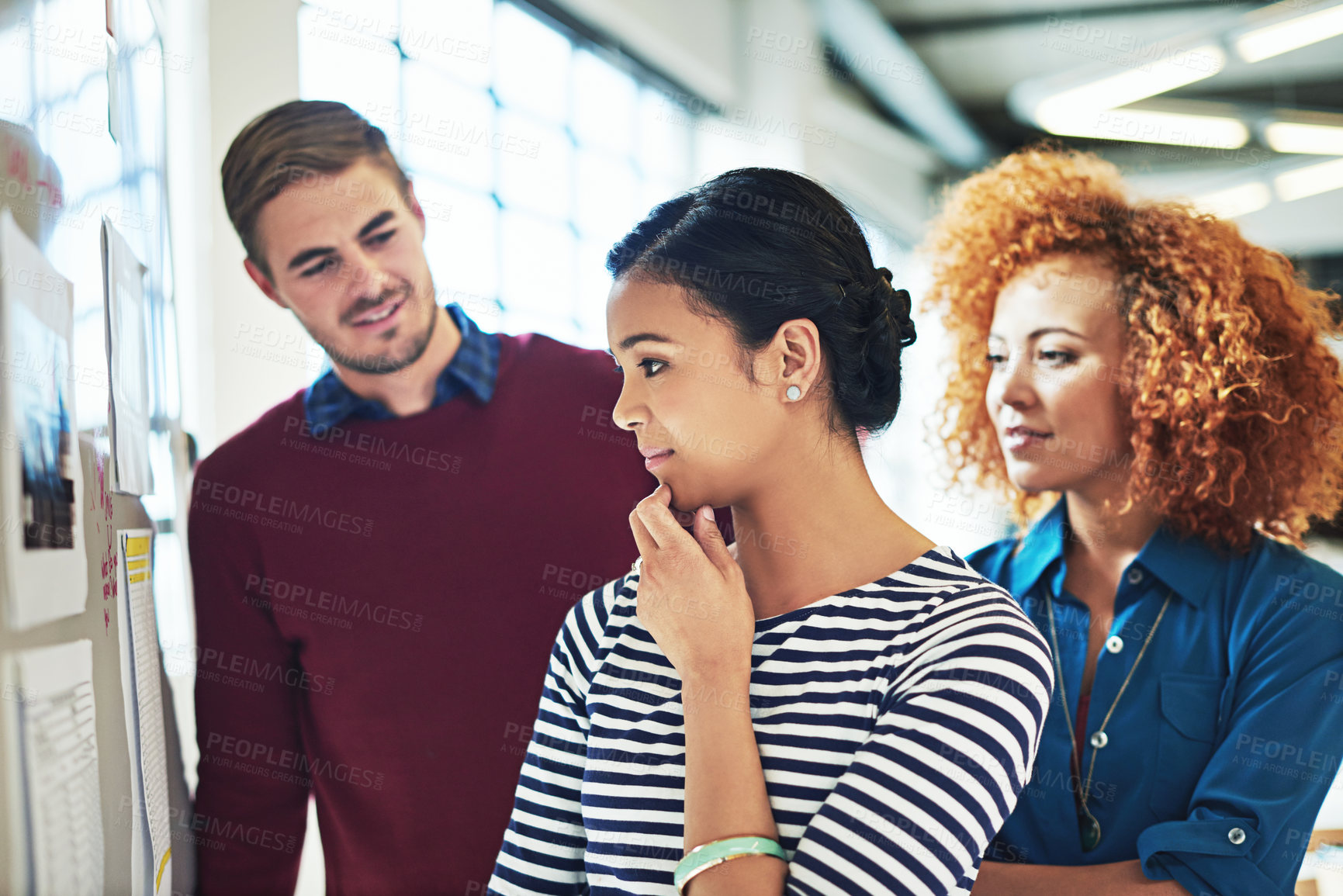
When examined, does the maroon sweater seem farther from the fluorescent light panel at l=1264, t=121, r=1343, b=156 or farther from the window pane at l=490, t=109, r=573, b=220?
the fluorescent light panel at l=1264, t=121, r=1343, b=156

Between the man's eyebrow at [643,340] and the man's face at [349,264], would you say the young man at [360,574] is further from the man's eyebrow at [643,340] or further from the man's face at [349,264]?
the man's eyebrow at [643,340]

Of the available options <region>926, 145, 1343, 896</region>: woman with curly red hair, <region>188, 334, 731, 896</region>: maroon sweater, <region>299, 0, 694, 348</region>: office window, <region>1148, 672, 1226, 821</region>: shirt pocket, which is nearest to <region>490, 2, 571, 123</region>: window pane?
<region>299, 0, 694, 348</region>: office window

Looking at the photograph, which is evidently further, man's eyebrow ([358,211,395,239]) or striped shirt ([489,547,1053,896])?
man's eyebrow ([358,211,395,239])

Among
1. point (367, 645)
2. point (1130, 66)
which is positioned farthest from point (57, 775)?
point (1130, 66)

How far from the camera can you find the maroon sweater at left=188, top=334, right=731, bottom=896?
167cm

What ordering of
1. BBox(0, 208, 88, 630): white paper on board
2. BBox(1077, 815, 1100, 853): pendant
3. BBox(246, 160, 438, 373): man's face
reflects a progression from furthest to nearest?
BBox(246, 160, 438, 373): man's face
BBox(1077, 815, 1100, 853): pendant
BBox(0, 208, 88, 630): white paper on board

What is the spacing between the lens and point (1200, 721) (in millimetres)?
1524

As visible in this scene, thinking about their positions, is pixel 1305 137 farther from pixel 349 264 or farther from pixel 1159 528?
pixel 349 264

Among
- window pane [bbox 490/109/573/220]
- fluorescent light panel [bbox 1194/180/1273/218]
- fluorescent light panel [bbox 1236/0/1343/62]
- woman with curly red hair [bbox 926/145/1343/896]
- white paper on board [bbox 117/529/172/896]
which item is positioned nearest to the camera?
white paper on board [bbox 117/529/172/896]

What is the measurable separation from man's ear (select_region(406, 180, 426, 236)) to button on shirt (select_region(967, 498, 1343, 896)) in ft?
4.29

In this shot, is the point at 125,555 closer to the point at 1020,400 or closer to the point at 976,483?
the point at 1020,400

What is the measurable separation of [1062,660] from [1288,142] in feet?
14.5

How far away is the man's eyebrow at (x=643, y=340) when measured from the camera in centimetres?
118

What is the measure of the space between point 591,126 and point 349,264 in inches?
60.8
